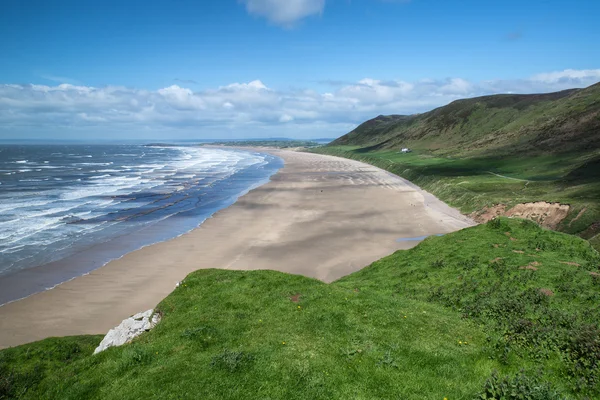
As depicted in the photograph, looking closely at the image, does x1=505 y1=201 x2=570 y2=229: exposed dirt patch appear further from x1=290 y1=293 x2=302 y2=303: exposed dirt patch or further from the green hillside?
the green hillside

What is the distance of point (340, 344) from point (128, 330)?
1035cm

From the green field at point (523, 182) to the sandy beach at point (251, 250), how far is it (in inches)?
218

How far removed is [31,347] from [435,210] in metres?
60.2

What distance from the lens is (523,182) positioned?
224ft

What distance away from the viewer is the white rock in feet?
55.3

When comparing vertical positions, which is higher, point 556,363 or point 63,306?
point 556,363

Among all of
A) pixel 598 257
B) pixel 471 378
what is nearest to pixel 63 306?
pixel 471 378

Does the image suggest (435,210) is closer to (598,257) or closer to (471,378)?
(598,257)

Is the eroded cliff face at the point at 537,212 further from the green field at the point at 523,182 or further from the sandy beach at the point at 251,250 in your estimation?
the sandy beach at the point at 251,250

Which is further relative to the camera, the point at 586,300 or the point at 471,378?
the point at 586,300

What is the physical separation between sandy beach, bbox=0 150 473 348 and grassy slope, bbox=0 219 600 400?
11003 millimetres

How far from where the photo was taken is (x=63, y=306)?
2919 cm

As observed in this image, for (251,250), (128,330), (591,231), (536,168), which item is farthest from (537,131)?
(128,330)

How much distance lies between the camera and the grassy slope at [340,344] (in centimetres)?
1188
